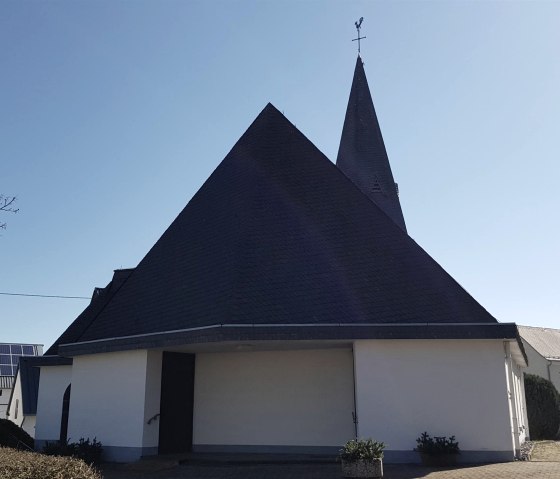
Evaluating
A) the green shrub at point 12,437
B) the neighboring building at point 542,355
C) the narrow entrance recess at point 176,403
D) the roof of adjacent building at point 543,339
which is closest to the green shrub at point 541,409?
the neighboring building at point 542,355

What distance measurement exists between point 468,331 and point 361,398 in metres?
2.85

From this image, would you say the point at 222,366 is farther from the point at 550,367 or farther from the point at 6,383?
the point at 6,383

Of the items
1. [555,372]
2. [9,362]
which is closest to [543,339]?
[555,372]

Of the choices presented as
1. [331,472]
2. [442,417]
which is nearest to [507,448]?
[442,417]

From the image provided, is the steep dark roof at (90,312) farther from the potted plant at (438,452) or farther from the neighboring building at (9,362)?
the neighboring building at (9,362)

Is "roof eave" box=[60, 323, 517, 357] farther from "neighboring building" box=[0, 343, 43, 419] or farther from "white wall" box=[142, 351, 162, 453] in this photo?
"neighboring building" box=[0, 343, 43, 419]

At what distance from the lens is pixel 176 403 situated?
15688mm

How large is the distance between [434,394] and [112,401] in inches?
324

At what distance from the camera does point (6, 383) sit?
149ft

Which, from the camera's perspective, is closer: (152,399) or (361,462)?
(361,462)

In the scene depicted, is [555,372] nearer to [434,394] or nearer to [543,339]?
[543,339]

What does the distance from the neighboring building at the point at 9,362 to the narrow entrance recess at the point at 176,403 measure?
33144 millimetres

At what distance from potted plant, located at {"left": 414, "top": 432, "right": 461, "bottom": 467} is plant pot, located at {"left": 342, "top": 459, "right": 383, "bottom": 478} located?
2.91 m

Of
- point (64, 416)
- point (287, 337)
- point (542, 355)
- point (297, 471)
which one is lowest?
point (297, 471)
